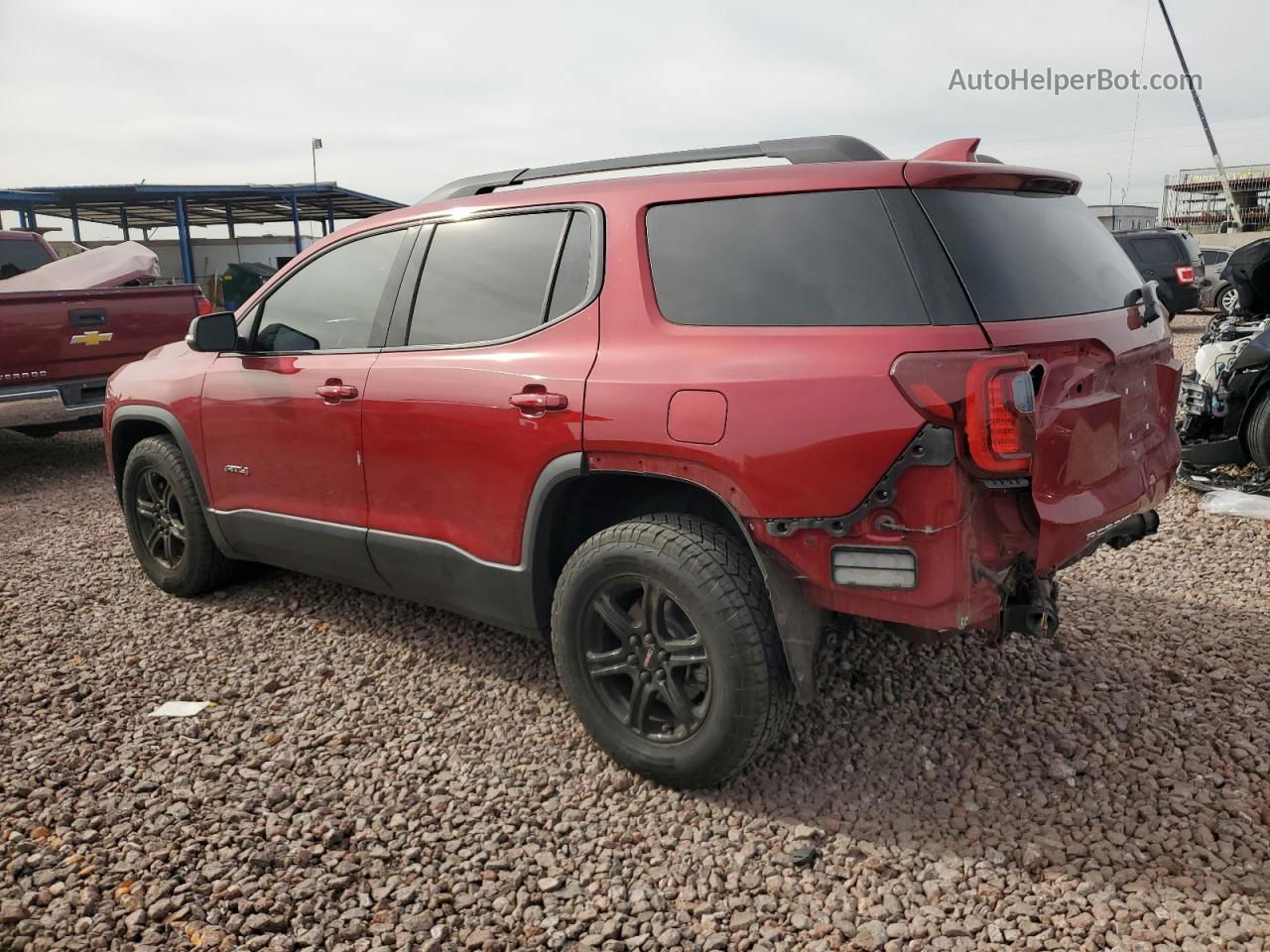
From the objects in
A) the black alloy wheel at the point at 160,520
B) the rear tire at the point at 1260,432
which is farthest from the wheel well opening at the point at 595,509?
the rear tire at the point at 1260,432

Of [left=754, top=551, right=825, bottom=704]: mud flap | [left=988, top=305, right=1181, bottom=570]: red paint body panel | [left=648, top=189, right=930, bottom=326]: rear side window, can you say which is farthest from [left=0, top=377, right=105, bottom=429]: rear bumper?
[left=988, top=305, right=1181, bottom=570]: red paint body panel

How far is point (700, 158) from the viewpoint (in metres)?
3.14

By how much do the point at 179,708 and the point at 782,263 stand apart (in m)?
2.74

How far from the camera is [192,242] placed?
29.5m

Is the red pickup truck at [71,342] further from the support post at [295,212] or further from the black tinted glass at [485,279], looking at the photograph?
the support post at [295,212]

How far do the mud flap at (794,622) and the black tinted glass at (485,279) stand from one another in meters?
1.20

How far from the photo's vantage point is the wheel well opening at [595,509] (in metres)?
3.04

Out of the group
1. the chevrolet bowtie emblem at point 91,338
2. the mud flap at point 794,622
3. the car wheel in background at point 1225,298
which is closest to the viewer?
the mud flap at point 794,622

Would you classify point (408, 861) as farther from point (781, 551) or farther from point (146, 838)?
point (781, 551)

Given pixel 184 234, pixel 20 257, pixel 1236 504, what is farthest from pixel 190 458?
pixel 184 234

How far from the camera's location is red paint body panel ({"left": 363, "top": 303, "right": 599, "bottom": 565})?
3.07 metres

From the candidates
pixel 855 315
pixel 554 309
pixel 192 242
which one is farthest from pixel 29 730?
pixel 192 242

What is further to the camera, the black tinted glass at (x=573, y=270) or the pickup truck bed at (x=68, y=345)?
the pickup truck bed at (x=68, y=345)

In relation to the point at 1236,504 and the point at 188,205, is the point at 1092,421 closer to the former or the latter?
the point at 1236,504
